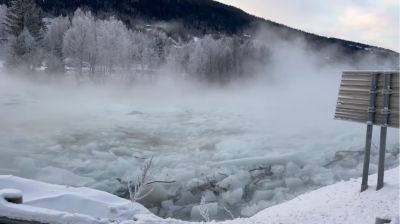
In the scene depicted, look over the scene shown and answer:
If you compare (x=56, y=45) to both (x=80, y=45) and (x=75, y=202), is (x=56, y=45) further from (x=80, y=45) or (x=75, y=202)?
(x=75, y=202)

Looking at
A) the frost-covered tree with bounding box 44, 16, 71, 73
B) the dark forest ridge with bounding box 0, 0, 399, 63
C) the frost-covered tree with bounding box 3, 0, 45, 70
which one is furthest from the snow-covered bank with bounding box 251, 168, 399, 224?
the dark forest ridge with bounding box 0, 0, 399, 63

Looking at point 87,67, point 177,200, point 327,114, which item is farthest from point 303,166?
point 87,67

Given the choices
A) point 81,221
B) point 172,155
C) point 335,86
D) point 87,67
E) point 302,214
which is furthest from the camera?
point 335,86

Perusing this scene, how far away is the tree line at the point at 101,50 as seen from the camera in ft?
165

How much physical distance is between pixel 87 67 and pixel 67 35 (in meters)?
7.14

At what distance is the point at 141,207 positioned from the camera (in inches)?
282

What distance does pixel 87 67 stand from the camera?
60.2 m

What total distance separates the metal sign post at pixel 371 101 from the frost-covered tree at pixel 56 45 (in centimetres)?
4525

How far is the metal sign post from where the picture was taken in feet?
28.0

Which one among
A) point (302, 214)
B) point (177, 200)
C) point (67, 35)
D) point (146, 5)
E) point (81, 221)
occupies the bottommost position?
point (177, 200)

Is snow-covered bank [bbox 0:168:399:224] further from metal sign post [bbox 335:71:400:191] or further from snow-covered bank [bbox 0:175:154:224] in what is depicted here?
metal sign post [bbox 335:71:400:191]

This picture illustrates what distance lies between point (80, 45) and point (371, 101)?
161 ft

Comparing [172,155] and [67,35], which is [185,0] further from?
[172,155]

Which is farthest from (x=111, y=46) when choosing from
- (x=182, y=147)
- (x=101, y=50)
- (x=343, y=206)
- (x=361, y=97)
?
(x=343, y=206)
